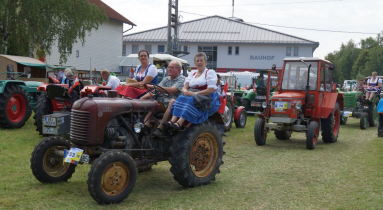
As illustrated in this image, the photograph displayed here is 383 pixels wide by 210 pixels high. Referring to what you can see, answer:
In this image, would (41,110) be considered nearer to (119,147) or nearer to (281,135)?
(119,147)

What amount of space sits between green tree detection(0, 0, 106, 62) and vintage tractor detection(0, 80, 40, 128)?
860 cm

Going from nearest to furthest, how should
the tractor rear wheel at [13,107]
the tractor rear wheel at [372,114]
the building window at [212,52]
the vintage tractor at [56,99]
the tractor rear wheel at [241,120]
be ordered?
the vintage tractor at [56,99] → the tractor rear wheel at [13,107] → the tractor rear wheel at [241,120] → the tractor rear wheel at [372,114] → the building window at [212,52]

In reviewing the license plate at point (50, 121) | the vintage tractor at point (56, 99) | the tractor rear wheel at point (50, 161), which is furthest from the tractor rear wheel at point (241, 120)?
the tractor rear wheel at point (50, 161)

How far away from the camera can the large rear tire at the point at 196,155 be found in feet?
18.5

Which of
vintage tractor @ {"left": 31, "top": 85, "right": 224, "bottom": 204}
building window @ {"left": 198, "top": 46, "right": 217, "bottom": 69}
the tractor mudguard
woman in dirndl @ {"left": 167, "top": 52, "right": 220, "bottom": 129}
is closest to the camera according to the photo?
vintage tractor @ {"left": 31, "top": 85, "right": 224, "bottom": 204}

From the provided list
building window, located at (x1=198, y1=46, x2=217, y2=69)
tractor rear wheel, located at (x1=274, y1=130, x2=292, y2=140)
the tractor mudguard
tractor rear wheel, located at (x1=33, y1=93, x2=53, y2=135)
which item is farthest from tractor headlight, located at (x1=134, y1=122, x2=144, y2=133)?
building window, located at (x1=198, y1=46, x2=217, y2=69)

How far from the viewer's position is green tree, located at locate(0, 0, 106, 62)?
62.1 feet

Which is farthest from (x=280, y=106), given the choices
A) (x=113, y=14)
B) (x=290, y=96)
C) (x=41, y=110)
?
(x=113, y=14)

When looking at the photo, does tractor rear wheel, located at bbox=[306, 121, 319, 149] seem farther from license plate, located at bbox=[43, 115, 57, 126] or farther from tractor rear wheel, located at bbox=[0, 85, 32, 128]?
tractor rear wheel, located at bbox=[0, 85, 32, 128]

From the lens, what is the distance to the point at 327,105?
1041 cm

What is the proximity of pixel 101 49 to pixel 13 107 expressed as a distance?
25.1 metres

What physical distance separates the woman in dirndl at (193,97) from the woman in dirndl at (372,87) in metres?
10.2

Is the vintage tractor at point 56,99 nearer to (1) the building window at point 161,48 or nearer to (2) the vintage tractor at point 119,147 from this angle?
(2) the vintage tractor at point 119,147

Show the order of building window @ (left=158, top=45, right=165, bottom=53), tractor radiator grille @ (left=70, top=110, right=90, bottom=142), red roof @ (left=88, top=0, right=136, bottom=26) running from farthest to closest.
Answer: building window @ (left=158, top=45, right=165, bottom=53)
red roof @ (left=88, top=0, right=136, bottom=26)
tractor radiator grille @ (left=70, top=110, right=90, bottom=142)
